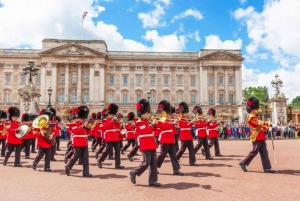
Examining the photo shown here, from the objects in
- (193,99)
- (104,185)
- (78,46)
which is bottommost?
(104,185)

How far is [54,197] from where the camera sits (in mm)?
5672

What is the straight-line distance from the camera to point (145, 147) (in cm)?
690

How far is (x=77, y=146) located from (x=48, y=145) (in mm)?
1490

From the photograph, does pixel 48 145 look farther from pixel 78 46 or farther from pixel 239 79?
pixel 239 79

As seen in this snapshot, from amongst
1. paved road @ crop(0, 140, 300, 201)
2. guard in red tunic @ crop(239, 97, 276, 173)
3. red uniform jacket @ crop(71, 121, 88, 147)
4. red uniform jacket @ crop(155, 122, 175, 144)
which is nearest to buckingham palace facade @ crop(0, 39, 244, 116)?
red uniform jacket @ crop(71, 121, 88, 147)

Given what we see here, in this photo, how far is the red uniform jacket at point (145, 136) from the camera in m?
6.92

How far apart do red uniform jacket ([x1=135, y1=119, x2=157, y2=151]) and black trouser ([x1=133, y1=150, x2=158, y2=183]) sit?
12 centimetres

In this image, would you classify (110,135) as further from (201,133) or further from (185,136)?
(201,133)

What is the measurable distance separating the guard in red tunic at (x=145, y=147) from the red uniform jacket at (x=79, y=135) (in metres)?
1.87

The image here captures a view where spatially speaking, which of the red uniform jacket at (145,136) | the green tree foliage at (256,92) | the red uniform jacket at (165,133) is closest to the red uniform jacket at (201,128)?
the red uniform jacket at (165,133)

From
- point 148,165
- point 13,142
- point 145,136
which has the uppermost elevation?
point 145,136

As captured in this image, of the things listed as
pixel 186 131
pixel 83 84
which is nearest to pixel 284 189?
pixel 186 131

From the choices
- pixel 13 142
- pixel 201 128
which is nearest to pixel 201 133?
pixel 201 128

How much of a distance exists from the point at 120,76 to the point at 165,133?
156 feet
